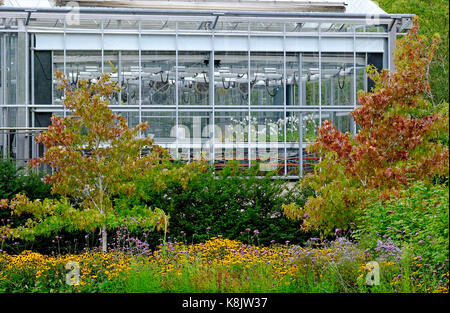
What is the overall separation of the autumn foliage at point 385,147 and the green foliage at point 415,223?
0.30 meters

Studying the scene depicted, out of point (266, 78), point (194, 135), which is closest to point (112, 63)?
point (194, 135)

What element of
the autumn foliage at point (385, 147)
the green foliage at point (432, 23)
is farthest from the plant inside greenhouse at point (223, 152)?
the green foliage at point (432, 23)

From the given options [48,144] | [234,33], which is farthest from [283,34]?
[48,144]

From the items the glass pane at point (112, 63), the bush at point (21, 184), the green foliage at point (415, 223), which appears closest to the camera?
the green foliage at point (415, 223)

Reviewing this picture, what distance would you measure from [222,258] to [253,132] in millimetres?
7935

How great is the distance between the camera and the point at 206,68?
18.9 metres

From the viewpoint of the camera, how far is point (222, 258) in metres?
11.0

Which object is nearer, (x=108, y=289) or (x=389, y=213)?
(x=108, y=289)

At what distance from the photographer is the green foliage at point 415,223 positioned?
8.30 m

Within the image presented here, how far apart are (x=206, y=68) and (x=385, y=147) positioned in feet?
29.4

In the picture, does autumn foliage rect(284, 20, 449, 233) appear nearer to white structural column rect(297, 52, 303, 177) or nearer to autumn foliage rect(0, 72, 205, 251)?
autumn foliage rect(0, 72, 205, 251)

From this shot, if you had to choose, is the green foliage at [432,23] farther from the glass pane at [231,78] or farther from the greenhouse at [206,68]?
the glass pane at [231,78]
